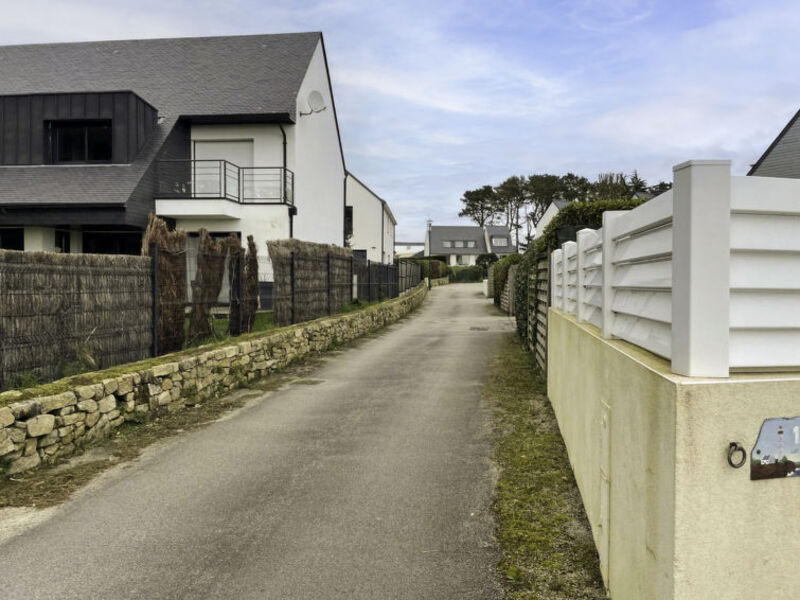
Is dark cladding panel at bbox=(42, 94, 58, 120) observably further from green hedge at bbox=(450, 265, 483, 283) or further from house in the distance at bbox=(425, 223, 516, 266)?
house in the distance at bbox=(425, 223, 516, 266)

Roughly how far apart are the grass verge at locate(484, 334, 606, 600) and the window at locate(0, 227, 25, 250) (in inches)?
686

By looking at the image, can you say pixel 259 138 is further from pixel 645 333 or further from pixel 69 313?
pixel 645 333

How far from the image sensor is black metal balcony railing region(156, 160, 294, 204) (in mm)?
19922

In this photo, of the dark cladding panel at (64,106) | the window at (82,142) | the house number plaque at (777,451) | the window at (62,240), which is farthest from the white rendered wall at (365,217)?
the house number plaque at (777,451)

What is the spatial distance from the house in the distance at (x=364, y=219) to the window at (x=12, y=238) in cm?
1898

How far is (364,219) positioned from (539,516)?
34.8 meters

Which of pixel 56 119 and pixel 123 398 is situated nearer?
pixel 123 398

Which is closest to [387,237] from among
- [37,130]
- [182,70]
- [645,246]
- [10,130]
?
[182,70]

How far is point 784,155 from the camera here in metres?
20.8

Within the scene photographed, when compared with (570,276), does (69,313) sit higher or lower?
lower

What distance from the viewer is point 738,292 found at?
7.41 ft

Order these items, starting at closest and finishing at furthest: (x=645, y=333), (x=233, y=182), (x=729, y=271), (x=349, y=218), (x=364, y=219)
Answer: (x=729, y=271), (x=645, y=333), (x=233, y=182), (x=349, y=218), (x=364, y=219)

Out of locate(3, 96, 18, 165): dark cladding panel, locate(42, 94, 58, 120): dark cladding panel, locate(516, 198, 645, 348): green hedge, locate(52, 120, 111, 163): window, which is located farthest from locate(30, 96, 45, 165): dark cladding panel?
locate(516, 198, 645, 348): green hedge

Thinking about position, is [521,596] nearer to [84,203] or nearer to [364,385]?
[364,385]
